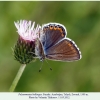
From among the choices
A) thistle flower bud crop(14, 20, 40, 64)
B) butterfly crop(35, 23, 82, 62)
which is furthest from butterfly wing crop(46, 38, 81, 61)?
thistle flower bud crop(14, 20, 40, 64)

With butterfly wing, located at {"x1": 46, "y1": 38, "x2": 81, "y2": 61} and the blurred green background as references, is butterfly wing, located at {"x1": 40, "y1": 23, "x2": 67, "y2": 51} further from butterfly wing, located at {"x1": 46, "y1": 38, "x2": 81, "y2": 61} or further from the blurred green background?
the blurred green background

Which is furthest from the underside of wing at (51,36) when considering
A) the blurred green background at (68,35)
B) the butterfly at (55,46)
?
the blurred green background at (68,35)

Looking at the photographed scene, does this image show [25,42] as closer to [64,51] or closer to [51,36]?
[51,36]

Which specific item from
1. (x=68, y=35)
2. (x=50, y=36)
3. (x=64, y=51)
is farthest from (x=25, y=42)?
(x=68, y=35)

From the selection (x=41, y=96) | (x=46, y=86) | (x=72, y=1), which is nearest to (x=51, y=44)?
(x=41, y=96)

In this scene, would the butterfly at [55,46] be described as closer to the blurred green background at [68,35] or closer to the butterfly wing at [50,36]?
the butterfly wing at [50,36]

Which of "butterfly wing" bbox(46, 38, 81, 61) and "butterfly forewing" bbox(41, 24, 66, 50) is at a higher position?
"butterfly forewing" bbox(41, 24, 66, 50)
